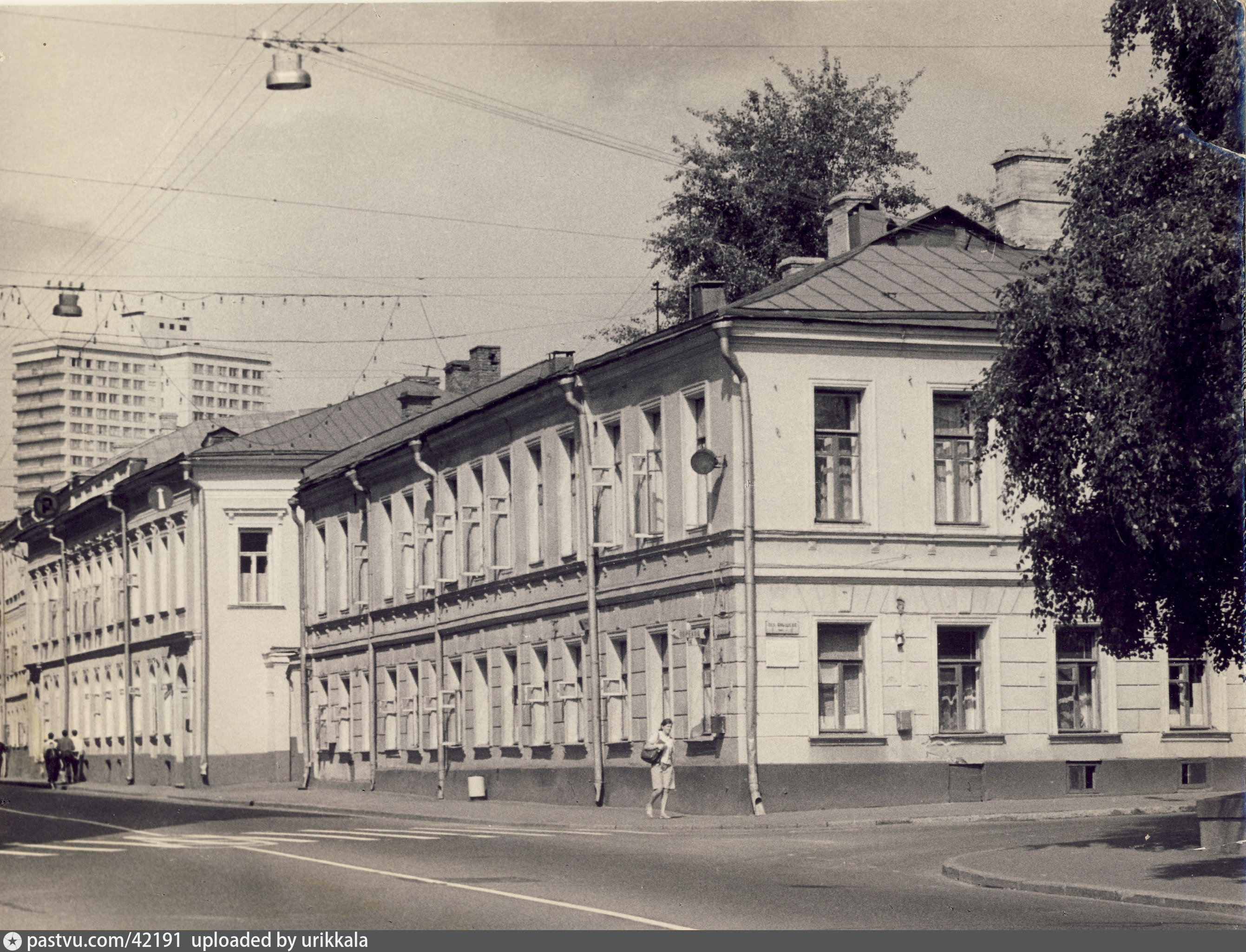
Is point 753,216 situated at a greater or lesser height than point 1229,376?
greater

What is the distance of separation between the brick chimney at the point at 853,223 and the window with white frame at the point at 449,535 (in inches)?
391

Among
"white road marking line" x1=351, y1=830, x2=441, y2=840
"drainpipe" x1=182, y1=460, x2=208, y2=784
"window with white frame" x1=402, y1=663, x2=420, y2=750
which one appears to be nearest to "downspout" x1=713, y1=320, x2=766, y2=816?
"white road marking line" x1=351, y1=830, x2=441, y2=840

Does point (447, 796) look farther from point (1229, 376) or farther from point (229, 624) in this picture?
point (1229, 376)

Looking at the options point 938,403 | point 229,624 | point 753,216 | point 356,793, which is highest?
point 753,216

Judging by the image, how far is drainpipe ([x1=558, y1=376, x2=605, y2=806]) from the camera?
3519 centimetres

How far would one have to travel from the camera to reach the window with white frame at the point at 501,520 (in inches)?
1591

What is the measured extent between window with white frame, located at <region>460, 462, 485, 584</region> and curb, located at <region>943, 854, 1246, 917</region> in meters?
22.5

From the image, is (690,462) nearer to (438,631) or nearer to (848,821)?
(848,821)

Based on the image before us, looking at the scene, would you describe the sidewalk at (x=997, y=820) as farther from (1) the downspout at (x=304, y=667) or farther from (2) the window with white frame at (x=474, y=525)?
(2) the window with white frame at (x=474, y=525)

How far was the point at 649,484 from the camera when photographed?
34.4 metres

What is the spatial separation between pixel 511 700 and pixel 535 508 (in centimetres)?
407

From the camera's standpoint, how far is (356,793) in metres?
46.3

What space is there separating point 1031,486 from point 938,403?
11.7 metres

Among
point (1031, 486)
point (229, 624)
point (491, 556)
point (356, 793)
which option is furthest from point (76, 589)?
point (1031, 486)
